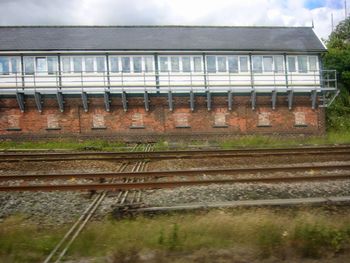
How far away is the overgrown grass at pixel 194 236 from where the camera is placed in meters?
5.09

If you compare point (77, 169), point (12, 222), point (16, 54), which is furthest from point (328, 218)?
point (16, 54)

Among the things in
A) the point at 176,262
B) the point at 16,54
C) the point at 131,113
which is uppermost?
the point at 16,54

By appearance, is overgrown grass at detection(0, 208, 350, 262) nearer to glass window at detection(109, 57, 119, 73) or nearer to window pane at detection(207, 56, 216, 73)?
glass window at detection(109, 57, 119, 73)

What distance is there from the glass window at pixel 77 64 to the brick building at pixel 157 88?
0.20 ft

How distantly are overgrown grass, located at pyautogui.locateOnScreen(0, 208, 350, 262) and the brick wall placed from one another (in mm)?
17772

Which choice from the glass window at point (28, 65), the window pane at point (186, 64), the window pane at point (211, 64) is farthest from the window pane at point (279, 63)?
the glass window at point (28, 65)

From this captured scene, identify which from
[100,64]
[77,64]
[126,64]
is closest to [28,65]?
[77,64]

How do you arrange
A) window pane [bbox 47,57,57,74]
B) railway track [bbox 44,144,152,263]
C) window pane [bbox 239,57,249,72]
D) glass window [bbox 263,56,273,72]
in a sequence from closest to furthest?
1. railway track [bbox 44,144,152,263]
2. window pane [bbox 47,57,57,74]
3. window pane [bbox 239,57,249,72]
4. glass window [bbox 263,56,273,72]

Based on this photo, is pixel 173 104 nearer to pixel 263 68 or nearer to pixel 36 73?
pixel 263 68

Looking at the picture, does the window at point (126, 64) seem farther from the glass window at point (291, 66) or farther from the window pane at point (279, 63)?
the glass window at point (291, 66)

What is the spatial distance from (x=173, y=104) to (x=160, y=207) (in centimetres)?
1770

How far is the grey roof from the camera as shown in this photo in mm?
24688

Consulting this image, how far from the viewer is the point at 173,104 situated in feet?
80.3

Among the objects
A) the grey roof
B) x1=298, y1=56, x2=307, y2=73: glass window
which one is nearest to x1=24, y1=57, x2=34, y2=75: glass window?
the grey roof
